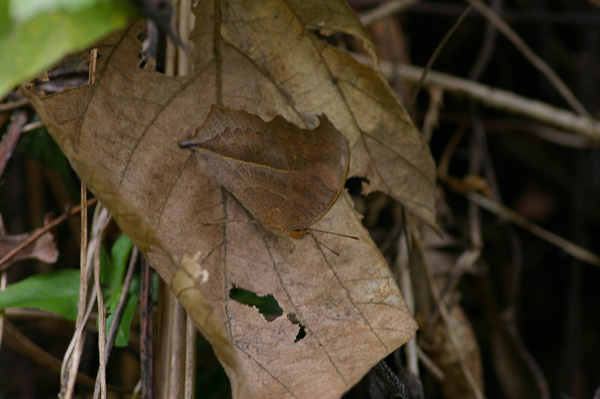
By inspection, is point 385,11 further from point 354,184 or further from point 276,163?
point 276,163

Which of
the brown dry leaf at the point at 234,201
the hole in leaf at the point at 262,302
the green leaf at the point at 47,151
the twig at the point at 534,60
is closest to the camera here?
the brown dry leaf at the point at 234,201

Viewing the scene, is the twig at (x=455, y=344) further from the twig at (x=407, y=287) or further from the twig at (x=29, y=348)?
the twig at (x=29, y=348)

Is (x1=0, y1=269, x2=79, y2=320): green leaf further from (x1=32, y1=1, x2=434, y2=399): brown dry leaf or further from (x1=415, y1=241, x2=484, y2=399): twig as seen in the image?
(x1=415, y1=241, x2=484, y2=399): twig

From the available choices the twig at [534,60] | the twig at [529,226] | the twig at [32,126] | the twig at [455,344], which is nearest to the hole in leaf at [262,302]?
the twig at [455,344]

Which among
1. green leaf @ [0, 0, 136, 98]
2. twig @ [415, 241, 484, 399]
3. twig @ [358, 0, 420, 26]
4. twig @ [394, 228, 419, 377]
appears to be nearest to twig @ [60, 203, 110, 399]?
green leaf @ [0, 0, 136, 98]

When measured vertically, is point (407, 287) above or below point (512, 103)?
below

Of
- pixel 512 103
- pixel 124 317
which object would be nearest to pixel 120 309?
pixel 124 317

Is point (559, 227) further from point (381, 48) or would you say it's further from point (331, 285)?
point (331, 285)
